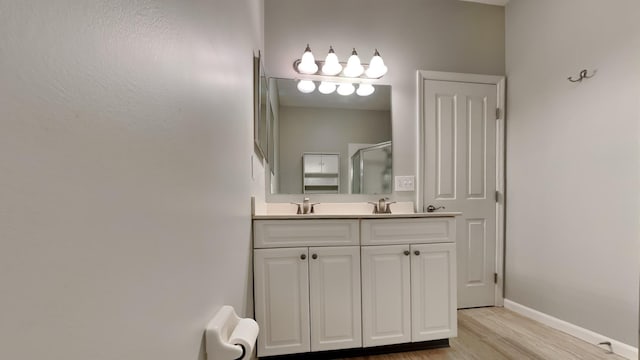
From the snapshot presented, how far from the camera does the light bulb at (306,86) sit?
7.48 feet

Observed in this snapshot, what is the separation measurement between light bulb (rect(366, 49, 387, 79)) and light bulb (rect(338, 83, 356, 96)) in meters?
0.16

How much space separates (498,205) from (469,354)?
1.31 meters

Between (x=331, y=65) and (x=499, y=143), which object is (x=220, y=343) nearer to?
(x=331, y=65)

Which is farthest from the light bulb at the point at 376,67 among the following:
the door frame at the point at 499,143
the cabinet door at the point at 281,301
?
the cabinet door at the point at 281,301

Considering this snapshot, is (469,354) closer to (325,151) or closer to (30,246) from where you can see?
(325,151)

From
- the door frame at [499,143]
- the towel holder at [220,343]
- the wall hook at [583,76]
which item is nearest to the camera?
the towel holder at [220,343]

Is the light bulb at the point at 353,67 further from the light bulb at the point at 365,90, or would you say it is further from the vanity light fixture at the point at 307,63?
the vanity light fixture at the point at 307,63

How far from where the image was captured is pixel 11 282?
0.20m

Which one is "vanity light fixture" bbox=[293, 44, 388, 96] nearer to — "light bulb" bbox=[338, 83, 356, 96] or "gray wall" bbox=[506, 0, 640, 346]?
"light bulb" bbox=[338, 83, 356, 96]

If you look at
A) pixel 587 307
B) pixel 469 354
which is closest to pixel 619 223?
pixel 587 307

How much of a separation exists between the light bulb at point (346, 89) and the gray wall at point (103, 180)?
1.78 m

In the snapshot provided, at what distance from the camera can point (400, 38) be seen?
7.97ft

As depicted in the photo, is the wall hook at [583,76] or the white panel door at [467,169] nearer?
the wall hook at [583,76]

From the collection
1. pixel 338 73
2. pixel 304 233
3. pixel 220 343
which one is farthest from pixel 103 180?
pixel 338 73
